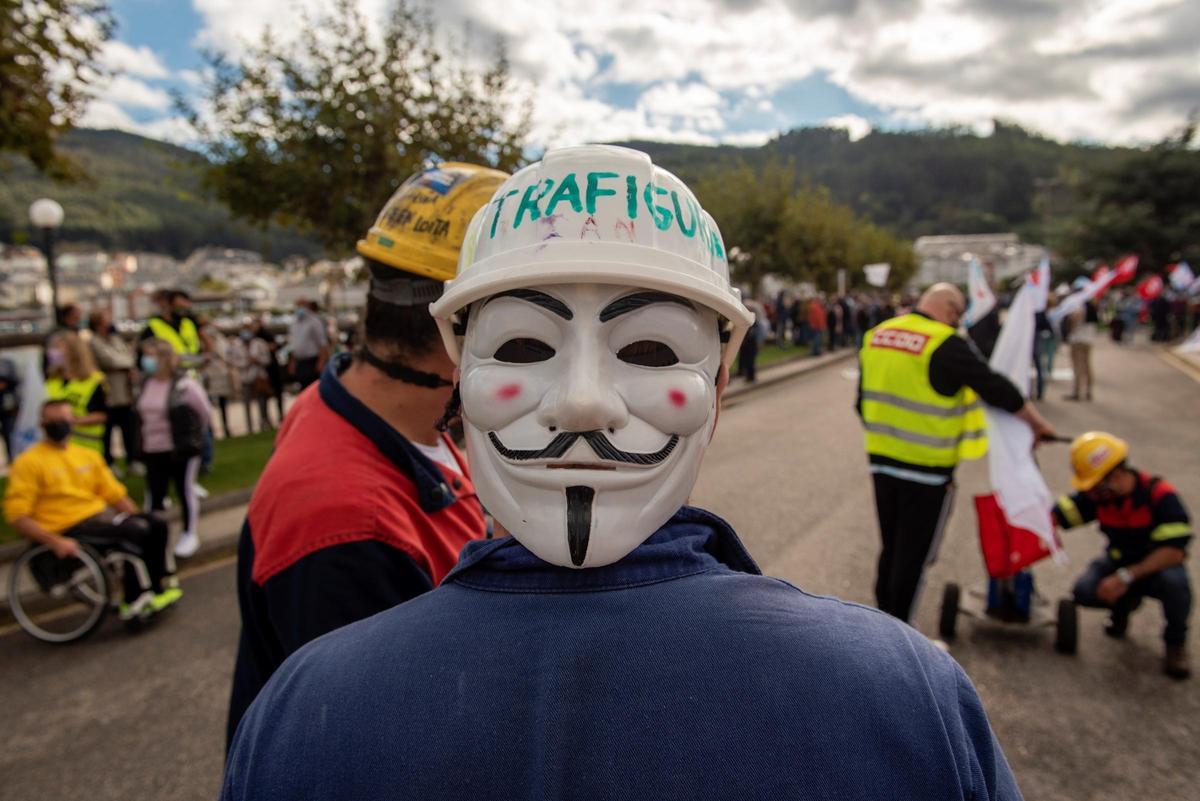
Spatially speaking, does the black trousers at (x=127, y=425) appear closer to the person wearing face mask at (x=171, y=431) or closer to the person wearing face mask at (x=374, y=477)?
the person wearing face mask at (x=171, y=431)

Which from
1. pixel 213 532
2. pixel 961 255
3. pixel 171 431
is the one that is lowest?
pixel 213 532

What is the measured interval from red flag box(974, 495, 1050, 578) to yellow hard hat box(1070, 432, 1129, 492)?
16.9 inches

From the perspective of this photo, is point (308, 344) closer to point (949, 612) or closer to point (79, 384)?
point (79, 384)

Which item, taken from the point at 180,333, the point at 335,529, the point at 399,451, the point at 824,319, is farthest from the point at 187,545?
the point at 824,319

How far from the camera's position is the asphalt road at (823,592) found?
125 inches

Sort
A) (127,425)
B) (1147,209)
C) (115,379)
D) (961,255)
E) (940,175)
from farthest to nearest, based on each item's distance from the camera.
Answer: (940,175) < (961,255) < (1147,209) < (127,425) < (115,379)

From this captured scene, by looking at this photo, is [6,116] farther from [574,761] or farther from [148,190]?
[148,190]

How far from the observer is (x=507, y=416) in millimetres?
1068

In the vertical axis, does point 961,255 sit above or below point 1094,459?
above

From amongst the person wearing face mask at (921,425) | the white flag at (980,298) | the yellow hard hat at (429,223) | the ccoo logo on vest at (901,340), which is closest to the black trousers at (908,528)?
the person wearing face mask at (921,425)

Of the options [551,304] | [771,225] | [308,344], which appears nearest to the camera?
[551,304]

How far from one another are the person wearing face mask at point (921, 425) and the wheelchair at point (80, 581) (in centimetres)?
486

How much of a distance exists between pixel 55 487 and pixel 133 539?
1.90 feet

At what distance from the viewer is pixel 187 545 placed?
5898 millimetres
